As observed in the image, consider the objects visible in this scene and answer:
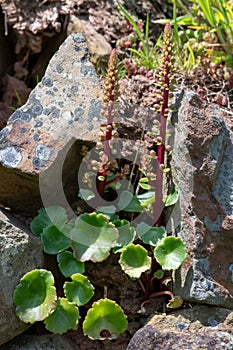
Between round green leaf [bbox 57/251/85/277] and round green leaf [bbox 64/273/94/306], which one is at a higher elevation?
round green leaf [bbox 57/251/85/277]

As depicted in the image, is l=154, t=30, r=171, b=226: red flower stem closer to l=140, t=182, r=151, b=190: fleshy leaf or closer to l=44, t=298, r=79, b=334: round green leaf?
l=140, t=182, r=151, b=190: fleshy leaf

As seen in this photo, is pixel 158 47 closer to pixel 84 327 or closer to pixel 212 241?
pixel 212 241

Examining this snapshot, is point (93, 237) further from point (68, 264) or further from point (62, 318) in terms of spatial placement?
point (62, 318)

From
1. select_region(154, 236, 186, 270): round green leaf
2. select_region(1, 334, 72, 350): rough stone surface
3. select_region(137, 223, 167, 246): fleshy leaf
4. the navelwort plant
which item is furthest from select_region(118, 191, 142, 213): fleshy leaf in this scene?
select_region(1, 334, 72, 350): rough stone surface

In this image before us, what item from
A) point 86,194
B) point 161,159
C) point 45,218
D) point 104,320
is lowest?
point 104,320

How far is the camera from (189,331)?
2326 mm

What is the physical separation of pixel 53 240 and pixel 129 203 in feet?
A: 1.16

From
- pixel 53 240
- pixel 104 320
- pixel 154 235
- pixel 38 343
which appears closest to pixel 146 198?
pixel 154 235

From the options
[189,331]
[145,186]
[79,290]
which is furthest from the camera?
[145,186]

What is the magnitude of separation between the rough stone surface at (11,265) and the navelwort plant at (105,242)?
42mm

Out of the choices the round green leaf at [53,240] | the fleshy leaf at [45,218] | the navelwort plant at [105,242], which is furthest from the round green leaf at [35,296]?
the fleshy leaf at [45,218]

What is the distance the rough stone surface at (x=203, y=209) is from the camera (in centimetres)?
238

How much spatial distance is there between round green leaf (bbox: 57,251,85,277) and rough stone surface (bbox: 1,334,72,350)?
26 centimetres

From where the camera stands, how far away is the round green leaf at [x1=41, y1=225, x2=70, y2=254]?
2.50m
